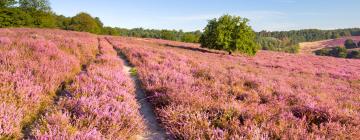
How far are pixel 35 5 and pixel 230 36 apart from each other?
6034 cm

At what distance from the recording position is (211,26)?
37.4 meters

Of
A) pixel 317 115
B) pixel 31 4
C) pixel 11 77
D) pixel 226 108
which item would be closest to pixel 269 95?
pixel 317 115

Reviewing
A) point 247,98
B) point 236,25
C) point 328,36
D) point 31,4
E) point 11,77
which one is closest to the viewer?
point 11,77

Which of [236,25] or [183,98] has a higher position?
[236,25]

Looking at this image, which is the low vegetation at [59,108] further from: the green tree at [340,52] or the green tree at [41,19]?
the green tree at [340,52]

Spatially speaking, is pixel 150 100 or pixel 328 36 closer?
pixel 150 100

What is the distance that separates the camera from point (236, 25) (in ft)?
121

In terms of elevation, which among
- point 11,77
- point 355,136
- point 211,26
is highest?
point 211,26

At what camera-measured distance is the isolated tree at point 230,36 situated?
3462 centimetres

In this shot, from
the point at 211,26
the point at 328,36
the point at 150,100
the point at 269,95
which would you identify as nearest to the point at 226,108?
the point at 150,100

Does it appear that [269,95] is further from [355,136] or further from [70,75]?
[70,75]

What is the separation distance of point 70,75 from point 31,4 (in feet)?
253

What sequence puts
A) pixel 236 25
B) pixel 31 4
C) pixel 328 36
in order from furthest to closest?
pixel 328 36 → pixel 31 4 → pixel 236 25

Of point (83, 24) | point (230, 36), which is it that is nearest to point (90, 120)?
point (230, 36)
